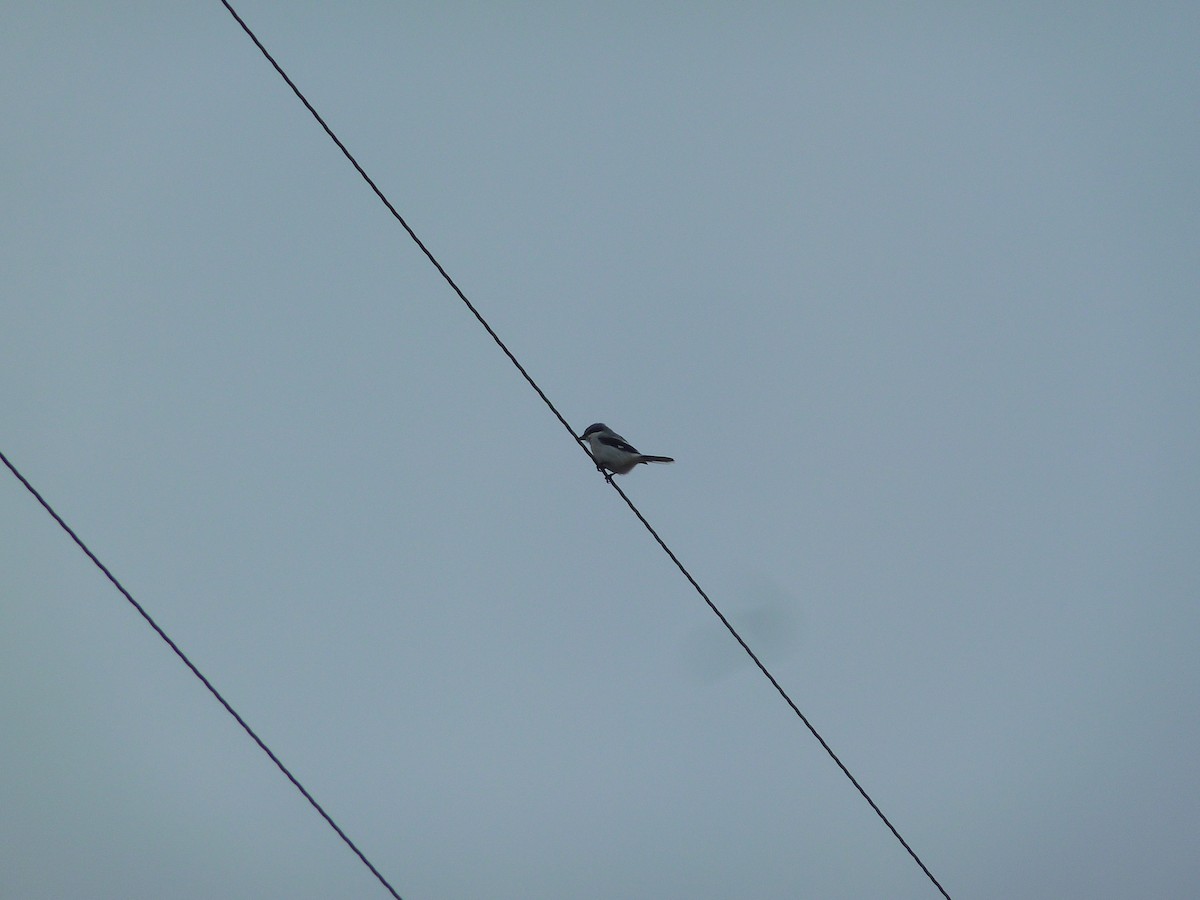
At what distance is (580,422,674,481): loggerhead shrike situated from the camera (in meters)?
13.3

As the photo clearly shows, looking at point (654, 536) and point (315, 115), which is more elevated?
point (315, 115)

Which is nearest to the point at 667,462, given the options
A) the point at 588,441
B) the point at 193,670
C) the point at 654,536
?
the point at 588,441

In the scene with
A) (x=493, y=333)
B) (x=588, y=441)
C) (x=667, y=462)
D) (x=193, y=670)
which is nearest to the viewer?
(x=193, y=670)

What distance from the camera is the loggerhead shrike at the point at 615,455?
13.3 meters

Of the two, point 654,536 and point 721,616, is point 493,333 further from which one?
point 721,616

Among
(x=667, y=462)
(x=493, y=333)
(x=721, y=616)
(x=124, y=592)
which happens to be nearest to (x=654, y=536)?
(x=721, y=616)

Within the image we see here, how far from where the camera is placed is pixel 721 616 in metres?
7.41

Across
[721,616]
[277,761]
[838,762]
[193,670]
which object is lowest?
[838,762]

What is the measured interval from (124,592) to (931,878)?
463 centimetres

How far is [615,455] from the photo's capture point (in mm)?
13477

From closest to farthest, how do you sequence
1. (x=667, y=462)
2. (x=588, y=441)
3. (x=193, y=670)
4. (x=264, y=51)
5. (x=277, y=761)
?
A: (x=277, y=761) < (x=193, y=670) < (x=264, y=51) < (x=667, y=462) < (x=588, y=441)

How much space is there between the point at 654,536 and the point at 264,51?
3481mm

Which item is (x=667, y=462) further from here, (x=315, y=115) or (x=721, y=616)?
(x=315, y=115)

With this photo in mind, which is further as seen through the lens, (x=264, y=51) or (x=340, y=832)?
(x=264, y=51)
